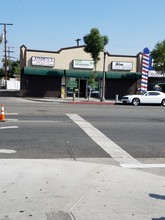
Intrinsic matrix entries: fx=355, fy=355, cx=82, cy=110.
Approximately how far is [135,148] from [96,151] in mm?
1289

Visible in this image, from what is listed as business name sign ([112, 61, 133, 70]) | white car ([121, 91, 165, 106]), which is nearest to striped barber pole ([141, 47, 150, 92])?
business name sign ([112, 61, 133, 70])

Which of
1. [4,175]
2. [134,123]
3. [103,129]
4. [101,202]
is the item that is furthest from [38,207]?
[134,123]

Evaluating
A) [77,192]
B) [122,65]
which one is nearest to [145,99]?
[122,65]

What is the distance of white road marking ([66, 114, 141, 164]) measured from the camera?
27.9ft

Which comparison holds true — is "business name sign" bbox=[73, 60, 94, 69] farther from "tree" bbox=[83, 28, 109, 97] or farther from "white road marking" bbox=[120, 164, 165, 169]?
"white road marking" bbox=[120, 164, 165, 169]

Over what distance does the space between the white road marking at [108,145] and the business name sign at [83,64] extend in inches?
892

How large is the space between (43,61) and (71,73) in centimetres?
301

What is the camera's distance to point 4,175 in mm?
6305

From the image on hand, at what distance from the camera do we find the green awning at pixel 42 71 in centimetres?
3430

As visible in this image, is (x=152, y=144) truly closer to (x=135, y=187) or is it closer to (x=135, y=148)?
(x=135, y=148)

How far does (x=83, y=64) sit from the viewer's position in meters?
36.2

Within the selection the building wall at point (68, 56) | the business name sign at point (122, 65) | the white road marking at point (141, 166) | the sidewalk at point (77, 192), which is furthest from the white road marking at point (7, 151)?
the business name sign at point (122, 65)

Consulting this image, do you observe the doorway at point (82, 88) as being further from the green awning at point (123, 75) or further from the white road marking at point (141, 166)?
the white road marking at point (141, 166)

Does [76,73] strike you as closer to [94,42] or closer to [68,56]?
[68,56]
